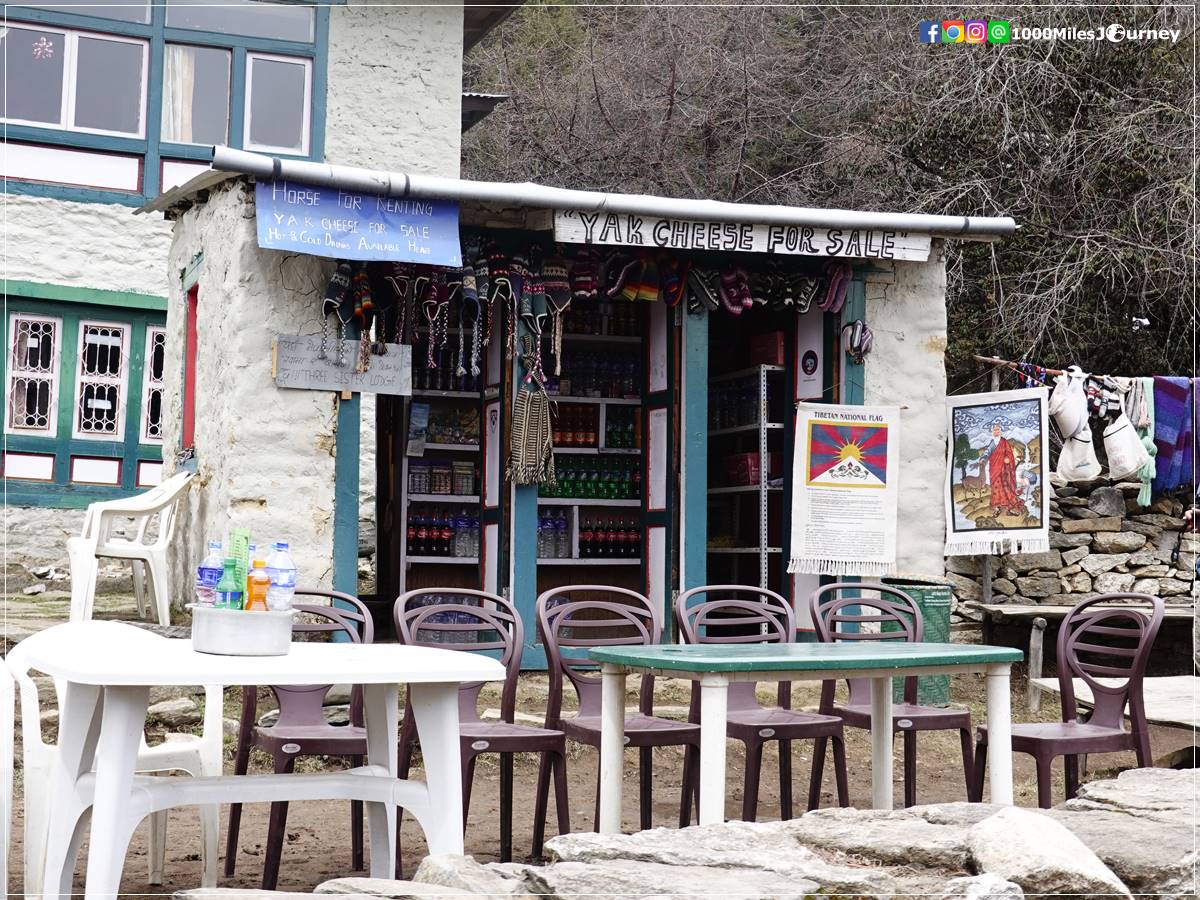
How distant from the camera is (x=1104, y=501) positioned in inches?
378

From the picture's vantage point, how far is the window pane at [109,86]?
38.7ft

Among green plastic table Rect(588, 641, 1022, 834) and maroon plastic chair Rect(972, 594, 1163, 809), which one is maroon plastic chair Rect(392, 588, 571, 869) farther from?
maroon plastic chair Rect(972, 594, 1163, 809)

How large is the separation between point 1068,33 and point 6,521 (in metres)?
9.56

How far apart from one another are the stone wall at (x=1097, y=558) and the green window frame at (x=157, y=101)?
6.62 metres

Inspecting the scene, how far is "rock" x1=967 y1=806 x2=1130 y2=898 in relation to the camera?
280 centimetres

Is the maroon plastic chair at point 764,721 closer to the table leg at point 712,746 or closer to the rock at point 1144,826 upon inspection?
the table leg at point 712,746

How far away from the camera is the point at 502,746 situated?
14.6ft

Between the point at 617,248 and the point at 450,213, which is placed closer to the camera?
the point at 450,213

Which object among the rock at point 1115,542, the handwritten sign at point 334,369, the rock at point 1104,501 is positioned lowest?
the rock at point 1115,542

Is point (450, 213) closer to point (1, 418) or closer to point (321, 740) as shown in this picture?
point (321, 740)

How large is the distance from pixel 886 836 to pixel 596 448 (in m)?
5.87

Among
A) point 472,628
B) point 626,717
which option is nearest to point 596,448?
point 626,717

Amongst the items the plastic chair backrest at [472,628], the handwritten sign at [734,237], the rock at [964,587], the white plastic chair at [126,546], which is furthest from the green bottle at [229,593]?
the rock at [964,587]

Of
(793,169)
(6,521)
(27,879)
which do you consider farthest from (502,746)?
(793,169)
